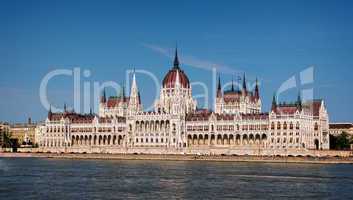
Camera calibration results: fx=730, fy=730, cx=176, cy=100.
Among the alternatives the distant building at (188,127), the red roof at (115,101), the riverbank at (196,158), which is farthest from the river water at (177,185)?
the red roof at (115,101)

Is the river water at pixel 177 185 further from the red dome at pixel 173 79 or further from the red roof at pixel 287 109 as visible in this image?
the red dome at pixel 173 79

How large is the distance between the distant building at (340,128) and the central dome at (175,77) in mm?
→ 38767

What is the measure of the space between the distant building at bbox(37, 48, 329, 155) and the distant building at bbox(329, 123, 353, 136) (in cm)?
2059

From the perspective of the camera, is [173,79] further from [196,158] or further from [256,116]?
[196,158]

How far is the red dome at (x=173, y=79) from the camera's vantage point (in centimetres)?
16762

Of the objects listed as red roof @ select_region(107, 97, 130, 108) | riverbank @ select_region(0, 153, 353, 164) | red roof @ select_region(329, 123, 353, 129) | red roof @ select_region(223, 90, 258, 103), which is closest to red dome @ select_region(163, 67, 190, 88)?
red roof @ select_region(223, 90, 258, 103)

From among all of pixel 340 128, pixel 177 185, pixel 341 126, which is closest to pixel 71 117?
pixel 340 128

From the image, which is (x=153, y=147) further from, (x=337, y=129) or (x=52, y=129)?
(x=337, y=129)

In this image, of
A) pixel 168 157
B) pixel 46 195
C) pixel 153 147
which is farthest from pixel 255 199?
pixel 153 147

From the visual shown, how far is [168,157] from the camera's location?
142 metres

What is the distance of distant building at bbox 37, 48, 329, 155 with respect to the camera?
468 ft

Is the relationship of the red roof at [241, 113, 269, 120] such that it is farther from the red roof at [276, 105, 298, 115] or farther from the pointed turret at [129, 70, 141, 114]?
the pointed turret at [129, 70, 141, 114]

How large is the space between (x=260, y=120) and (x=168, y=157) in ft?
66.6

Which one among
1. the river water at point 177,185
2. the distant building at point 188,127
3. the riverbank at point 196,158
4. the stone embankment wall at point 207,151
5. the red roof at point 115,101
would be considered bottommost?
the river water at point 177,185
